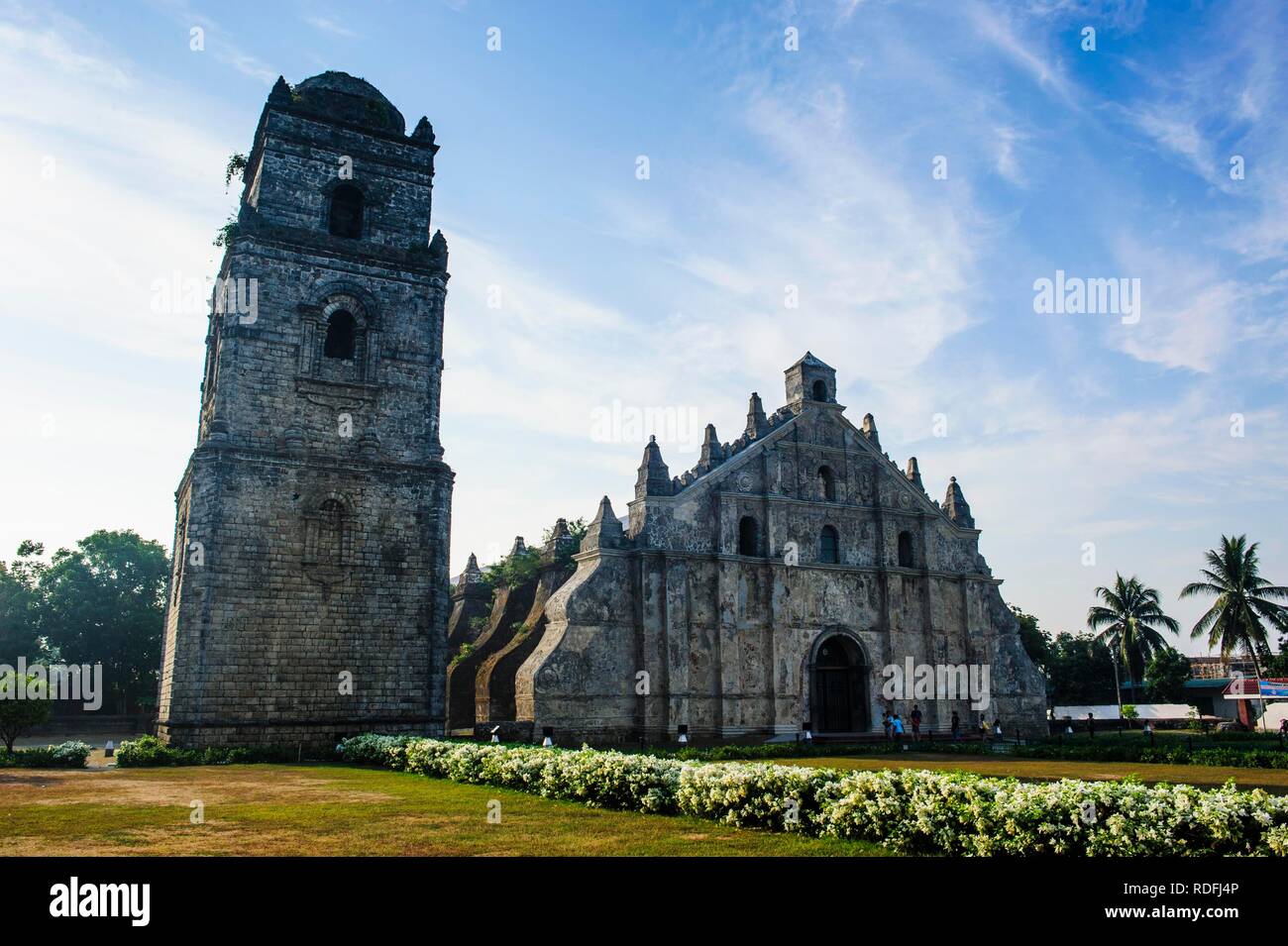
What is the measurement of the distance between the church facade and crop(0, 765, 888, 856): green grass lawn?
9.79 meters

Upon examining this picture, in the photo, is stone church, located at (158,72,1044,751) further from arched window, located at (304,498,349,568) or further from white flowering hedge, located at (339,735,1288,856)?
white flowering hedge, located at (339,735,1288,856)

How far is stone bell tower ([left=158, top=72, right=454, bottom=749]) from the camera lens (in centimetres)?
2131

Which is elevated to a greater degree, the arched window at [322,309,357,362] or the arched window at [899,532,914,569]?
the arched window at [322,309,357,362]

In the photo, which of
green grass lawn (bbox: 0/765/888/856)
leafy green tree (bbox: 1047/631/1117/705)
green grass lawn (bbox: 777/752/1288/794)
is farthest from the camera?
Result: leafy green tree (bbox: 1047/631/1117/705)

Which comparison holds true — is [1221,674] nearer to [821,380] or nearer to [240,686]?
[821,380]

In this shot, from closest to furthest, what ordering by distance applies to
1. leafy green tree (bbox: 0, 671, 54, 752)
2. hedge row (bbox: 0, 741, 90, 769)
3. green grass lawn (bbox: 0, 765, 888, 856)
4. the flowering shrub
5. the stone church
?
green grass lawn (bbox: 0, 765, 888, 856) < the flowering shrub < hedge row (bbox: 0, 741, 90, 769) < leafy green tree (bbox: 0, 671, 54, 752) < the stone church

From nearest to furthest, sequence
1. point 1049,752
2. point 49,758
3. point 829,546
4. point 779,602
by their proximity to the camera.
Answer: point 49,758 → point 1049,752 → point 779,602 → point 829,546

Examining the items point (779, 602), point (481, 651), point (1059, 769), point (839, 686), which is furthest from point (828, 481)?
point (481, 651)

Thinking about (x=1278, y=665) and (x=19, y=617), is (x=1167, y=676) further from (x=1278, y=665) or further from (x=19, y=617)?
(x=19, y=617)

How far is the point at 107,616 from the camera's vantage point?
44656mm

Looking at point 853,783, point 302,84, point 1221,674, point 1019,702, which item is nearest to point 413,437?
point 302,84

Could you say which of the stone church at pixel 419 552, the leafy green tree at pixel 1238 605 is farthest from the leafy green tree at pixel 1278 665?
the stone church at pixel 419 552

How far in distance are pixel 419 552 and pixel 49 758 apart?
8.87 m

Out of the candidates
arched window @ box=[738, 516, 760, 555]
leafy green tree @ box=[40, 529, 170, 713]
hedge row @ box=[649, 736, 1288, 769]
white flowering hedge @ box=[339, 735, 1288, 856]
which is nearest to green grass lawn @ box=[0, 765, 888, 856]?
white flowering hedge @ box=[339, 735, 1288, 856]
